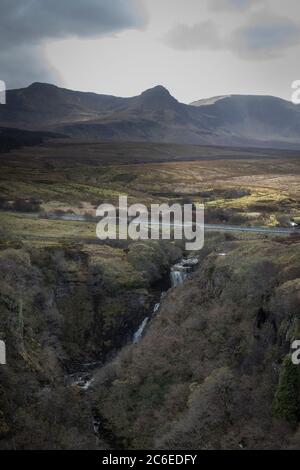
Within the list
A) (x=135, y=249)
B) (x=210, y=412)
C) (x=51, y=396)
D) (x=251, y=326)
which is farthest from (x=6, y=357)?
(x=135, y=249)

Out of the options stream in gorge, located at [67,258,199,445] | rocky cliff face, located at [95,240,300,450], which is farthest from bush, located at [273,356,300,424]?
stream in gorge, located at [67,258,199,445]

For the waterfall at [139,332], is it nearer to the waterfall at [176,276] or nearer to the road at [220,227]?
the waterfall at [176,276]

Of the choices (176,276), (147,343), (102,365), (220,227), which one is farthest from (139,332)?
(220,227)

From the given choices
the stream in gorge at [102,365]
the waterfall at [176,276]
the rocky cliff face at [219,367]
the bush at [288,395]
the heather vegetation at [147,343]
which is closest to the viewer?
the bush at [288,395]

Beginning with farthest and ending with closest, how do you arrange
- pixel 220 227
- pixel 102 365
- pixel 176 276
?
1. pixel 220 227
2. pixel 176 276
3. pixel 102 365

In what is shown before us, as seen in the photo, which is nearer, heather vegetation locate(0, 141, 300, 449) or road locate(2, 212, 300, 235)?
heather vegetation locate(0, 141, 300, 449)

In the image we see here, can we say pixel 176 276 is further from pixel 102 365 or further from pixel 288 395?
pixel 288 395

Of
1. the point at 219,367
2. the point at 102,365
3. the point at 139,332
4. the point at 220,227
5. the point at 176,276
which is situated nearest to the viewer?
the point at 219,367

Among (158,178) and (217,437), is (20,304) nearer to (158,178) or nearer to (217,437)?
(217,437)

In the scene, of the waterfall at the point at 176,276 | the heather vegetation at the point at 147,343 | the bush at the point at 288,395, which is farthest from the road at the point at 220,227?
the bush at the point at 288,395

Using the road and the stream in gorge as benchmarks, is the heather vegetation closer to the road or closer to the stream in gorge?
the stream in gorge

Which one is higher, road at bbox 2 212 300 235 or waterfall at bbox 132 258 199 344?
road at bbox 2 212 300 235
